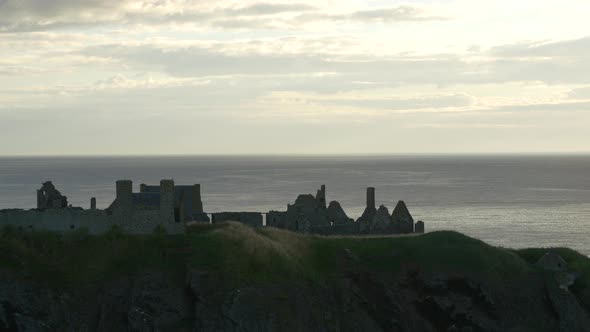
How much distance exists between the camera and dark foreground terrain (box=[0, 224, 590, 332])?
4950 centimetres

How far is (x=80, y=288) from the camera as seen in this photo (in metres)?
50.5

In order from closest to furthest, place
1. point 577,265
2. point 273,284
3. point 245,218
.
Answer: point 273,284, point 577,265, point 245,218

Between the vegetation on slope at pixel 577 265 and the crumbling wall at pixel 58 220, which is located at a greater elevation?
the crumbling wall at pixel 58 220

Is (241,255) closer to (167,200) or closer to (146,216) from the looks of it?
(167,200)

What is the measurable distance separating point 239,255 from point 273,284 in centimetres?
310

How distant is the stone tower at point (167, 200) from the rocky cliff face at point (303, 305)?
4.76 m

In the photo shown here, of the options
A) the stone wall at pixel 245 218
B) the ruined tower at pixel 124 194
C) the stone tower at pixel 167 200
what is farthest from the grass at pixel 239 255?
the stone wall at pixel 245 218

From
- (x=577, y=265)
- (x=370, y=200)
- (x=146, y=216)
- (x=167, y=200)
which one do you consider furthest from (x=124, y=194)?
(x=577, y=265)

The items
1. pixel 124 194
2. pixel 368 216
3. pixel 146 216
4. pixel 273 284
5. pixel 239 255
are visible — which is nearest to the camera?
pixel 273 284

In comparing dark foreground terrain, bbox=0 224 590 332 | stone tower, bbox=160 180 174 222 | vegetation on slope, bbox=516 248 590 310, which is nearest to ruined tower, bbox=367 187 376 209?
dark foreground terrain, bbox=0 224 590 332

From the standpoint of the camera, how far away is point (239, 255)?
53125 millimetres

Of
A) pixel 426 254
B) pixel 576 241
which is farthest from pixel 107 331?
pixel 576 241

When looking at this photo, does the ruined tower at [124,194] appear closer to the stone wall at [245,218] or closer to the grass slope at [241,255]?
the grass slope at [241,255]

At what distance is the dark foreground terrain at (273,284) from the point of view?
1949 inches
